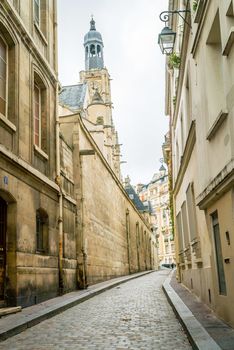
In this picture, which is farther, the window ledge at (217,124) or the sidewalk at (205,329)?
the window ledge at (217,124)

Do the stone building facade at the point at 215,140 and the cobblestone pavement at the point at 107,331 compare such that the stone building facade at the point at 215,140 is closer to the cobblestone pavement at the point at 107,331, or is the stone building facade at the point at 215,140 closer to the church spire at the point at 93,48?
the cobblestone pavement at the point at 107,331

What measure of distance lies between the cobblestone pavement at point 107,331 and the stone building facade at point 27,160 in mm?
1444

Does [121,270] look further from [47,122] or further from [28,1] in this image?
[28,1]

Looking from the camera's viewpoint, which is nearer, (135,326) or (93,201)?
(135,326)

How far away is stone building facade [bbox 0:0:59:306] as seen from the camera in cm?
995

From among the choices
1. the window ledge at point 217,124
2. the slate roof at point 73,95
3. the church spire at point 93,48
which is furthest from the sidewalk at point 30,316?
the church spire at point 93,48

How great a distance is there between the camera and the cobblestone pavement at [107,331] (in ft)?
20.1

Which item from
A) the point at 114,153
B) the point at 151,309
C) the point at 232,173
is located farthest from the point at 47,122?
the point at 114,153

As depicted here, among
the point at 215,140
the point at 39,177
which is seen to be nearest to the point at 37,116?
the point at 39,177

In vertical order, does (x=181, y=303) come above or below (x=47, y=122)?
below

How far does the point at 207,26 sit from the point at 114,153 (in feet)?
187

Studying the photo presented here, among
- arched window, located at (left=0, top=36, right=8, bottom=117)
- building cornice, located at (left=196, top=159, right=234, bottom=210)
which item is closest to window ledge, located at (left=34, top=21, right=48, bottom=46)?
arched window, located at (left=0, top=36, right=8, bottom=117)

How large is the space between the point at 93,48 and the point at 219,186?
8260 cm

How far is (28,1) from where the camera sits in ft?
41.4
